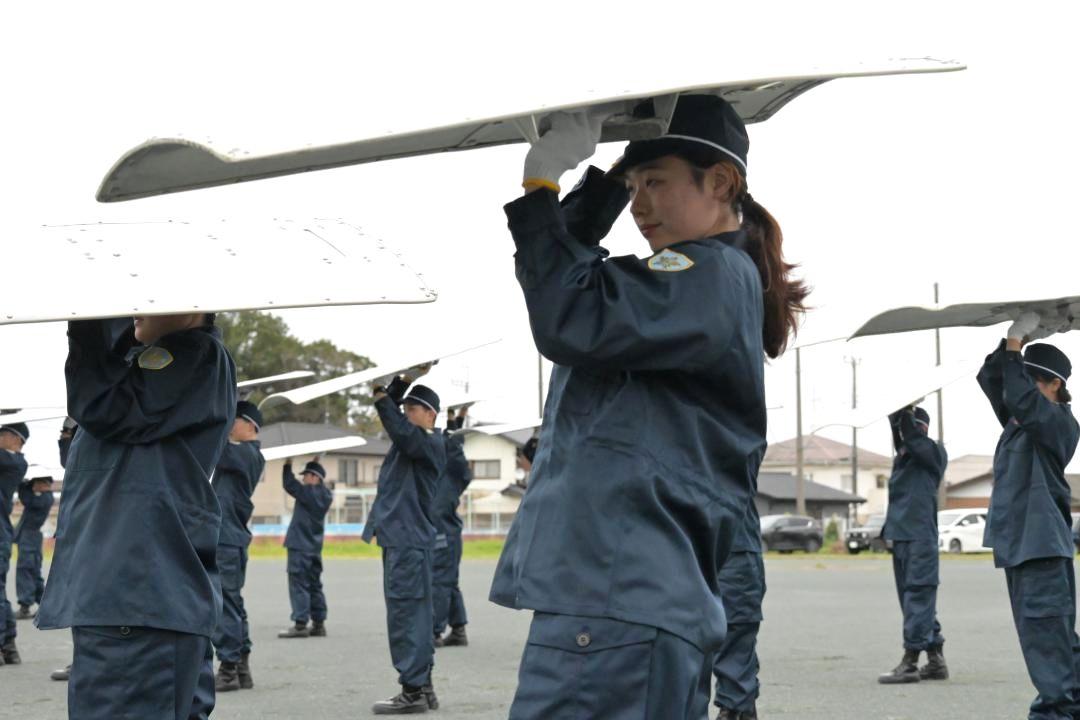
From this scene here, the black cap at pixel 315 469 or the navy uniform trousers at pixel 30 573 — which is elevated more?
the black cap at pixel 315 469

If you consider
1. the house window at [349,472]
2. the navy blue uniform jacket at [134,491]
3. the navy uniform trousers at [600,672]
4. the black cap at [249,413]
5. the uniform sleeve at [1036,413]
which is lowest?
the navy uniform trousers at [600,672]

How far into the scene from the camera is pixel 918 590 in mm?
10852

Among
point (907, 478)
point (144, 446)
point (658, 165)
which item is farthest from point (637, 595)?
point (907, 478)

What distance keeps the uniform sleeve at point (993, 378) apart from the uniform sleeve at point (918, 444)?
329 centimetres

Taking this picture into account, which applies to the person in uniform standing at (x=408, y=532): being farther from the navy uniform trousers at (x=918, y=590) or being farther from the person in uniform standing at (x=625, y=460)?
the person in uniform standing at (x=625, y=460)

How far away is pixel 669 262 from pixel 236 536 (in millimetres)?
9012

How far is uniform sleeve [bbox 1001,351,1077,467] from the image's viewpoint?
741 cm

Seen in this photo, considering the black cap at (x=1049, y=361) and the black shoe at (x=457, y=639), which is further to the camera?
the black shoe at (x=457, y=639)

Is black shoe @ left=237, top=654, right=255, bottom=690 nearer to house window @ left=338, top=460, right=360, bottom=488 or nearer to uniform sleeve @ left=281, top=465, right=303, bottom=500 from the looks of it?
uniform sleeve @ left=281, top=465, right=303, bottom=500

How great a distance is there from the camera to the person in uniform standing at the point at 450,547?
13.6m

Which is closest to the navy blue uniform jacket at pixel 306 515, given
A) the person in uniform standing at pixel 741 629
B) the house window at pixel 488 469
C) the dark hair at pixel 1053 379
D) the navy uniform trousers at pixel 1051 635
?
the person in uniform standing at pixel 741 629

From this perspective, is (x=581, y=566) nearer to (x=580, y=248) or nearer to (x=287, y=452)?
(x=580, y=248)

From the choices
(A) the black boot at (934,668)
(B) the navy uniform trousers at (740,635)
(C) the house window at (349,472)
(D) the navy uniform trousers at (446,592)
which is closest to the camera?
(B) the navy uniform trousers at (740,635)

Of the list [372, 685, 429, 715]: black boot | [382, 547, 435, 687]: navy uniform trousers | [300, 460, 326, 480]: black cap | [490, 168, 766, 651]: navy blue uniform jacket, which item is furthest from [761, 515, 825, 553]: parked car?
[490, 168, 766, 651]: navy blue uniform jacket
